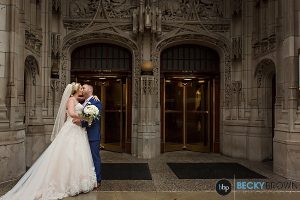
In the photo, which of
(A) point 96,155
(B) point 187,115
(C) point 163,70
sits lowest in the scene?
(A) point 96,155

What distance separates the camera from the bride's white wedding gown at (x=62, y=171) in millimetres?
5461

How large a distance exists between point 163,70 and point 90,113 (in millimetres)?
5808

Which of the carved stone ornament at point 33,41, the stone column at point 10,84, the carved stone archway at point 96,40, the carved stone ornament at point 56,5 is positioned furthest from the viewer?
the carved stone archway at point 96,40

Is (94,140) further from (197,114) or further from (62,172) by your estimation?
(197,114)

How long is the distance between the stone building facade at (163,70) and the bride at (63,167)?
2.29 meters

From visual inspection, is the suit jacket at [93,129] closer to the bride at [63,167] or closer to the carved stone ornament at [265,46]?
the bride at [63,167]

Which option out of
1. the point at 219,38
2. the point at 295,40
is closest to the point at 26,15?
the point at 219,38

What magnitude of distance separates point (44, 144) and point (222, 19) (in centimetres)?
734

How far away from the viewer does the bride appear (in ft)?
18.0

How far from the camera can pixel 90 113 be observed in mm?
5953

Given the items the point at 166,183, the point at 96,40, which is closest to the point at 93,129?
the point at 166,183

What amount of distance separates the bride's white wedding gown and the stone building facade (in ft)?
8.09

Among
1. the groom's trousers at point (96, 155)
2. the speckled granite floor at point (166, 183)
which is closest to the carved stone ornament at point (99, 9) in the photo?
the speckled granite floor at point (166, 183)

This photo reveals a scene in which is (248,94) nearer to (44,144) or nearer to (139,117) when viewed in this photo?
(139,117)
